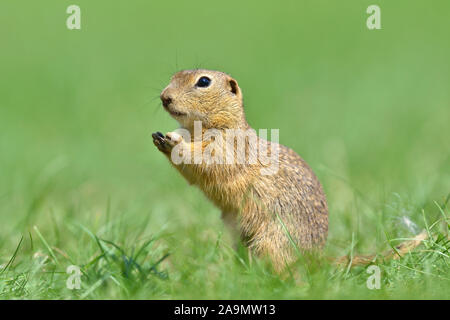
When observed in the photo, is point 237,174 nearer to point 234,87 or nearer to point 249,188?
point 249,188

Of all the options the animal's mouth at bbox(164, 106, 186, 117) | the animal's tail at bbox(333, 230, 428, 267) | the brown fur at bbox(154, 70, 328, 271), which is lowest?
the animal's tail at bbox(333, 230, 428, 267)

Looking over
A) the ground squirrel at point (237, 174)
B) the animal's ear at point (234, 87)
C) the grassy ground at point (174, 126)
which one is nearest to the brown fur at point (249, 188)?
the ground squirrel at point (237, 174)

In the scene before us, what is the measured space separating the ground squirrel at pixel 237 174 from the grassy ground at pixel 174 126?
0.30m

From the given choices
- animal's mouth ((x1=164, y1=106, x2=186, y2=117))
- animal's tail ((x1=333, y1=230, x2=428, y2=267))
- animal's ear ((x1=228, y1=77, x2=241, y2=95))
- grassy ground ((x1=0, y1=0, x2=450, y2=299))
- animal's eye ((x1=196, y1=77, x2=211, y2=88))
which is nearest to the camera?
grassy ground ((x1=0, y1=0, x2=450, y2=299))

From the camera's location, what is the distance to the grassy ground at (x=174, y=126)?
4.24m

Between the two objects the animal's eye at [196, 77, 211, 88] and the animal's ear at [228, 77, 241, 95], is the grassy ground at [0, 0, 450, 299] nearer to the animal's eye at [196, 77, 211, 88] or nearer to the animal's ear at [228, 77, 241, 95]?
the animal's eye at [196, 77, 211, 88]

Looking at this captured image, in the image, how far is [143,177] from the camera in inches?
342

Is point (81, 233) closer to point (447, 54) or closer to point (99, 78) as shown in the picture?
point (99, 78)

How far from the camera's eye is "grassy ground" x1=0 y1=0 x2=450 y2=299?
4.24 m

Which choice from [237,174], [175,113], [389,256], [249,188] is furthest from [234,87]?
[389,256]

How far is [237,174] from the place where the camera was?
496 centimetres

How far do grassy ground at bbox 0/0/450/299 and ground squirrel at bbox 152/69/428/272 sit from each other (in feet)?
0.97

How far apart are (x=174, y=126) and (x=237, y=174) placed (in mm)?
5120

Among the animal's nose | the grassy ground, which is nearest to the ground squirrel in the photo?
the animal's nose
